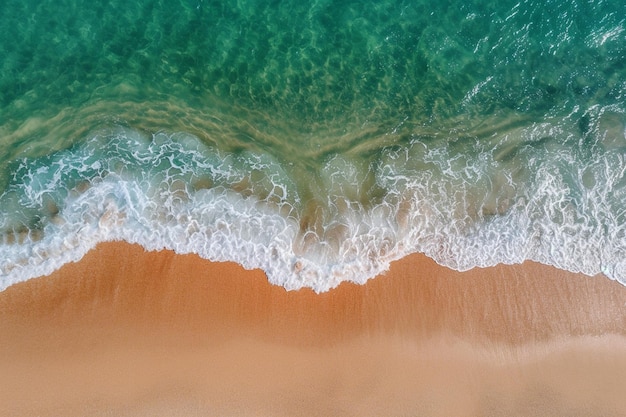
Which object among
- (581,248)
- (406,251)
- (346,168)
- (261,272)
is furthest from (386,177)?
(581,248)

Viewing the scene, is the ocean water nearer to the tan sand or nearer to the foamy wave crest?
the foamy wave crest

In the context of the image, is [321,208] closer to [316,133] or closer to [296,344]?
[316,133]

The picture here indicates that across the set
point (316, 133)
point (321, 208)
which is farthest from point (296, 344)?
point (316, 133)

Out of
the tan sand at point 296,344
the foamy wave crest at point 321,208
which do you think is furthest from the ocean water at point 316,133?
the tan sand at point 296,344

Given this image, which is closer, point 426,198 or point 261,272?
point 261,272

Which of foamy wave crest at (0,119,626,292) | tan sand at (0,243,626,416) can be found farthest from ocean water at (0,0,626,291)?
tan sand at (0,243,626,416)

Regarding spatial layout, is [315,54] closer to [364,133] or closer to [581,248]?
[364,133]

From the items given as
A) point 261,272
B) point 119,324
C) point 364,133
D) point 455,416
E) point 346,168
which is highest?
point 364,133
